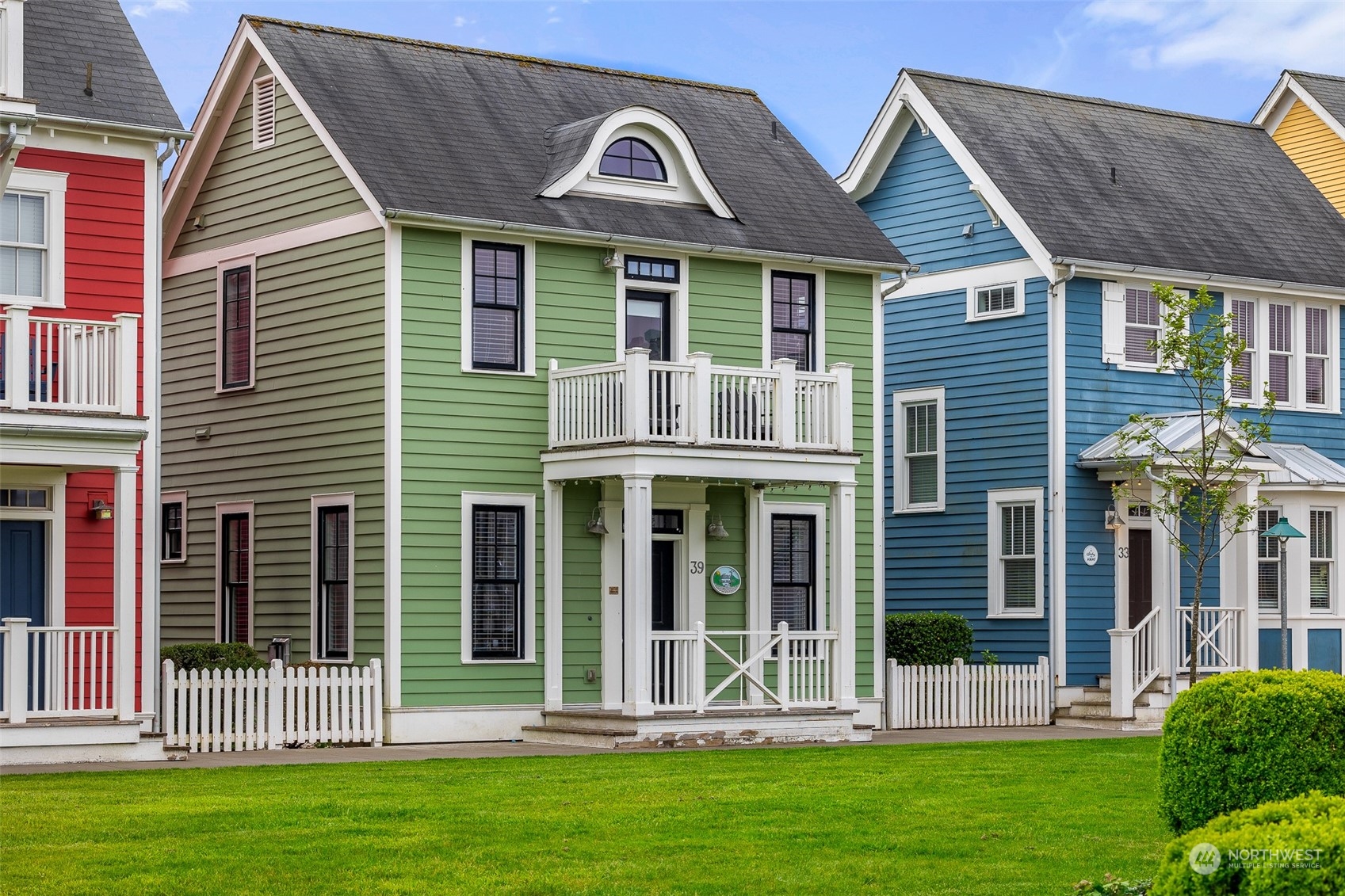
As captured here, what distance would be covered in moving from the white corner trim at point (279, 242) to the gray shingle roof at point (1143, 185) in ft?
32.3

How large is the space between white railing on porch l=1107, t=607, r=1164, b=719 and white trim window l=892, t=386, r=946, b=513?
390cm

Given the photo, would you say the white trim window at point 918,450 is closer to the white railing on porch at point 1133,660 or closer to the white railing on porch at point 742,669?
the white railing on porch at point 1133,660

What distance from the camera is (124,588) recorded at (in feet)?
62.3

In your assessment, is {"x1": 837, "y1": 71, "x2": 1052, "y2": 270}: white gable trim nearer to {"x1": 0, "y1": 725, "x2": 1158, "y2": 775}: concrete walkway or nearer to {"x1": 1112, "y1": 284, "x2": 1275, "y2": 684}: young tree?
{"x1": 1112, "y1": 284, "x2": 1275, "y2": 684}: young tree

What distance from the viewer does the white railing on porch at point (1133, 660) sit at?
25.6 metres

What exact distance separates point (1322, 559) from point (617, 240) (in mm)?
12003

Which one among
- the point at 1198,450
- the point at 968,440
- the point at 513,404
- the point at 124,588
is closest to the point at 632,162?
the point at 513,404

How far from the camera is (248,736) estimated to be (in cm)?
2059

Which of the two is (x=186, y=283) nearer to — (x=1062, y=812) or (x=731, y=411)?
(x=731, y=411)

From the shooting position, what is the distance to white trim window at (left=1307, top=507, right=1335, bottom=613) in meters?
28.4

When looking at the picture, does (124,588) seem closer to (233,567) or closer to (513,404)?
(513,404)

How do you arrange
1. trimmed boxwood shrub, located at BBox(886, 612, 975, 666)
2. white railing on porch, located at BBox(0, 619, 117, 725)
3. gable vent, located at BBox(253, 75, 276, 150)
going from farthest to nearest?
trimmed boxwood shrub, located at BBox(886, 612, 975, 666) < gable vent, located at BBox(253, 75, 276, 150) < white railing on porch, located at BBox(0, 619, 117, 725)

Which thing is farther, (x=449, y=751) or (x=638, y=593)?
(x=638, y=593)

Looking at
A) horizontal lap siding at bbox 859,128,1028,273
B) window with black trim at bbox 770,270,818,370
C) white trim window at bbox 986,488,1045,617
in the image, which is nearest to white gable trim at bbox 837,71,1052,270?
horizontal lap siding at bbox 859,128,1028,273
